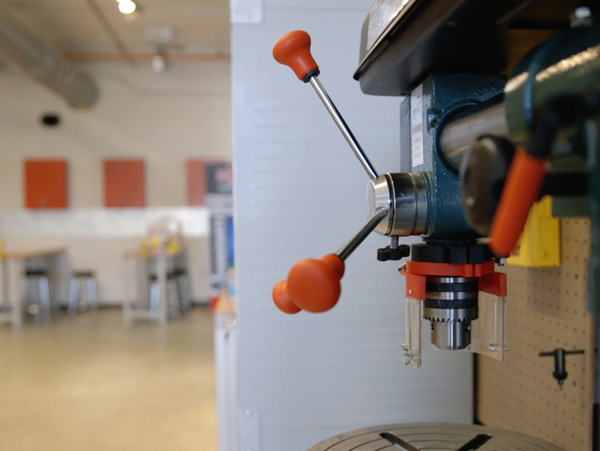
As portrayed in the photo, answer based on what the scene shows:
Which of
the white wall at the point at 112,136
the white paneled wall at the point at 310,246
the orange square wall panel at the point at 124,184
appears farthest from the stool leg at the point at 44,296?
the white paneled wall at the point at 310,246

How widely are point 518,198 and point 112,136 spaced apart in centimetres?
725

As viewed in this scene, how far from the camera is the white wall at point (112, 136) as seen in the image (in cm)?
688

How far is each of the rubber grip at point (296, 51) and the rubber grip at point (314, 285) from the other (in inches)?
12.4

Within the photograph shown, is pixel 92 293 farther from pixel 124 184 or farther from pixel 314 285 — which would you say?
pixel 314 285

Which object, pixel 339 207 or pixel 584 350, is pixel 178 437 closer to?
pixel 339 207

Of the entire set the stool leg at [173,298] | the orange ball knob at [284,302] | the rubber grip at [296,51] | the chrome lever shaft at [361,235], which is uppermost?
the rubber grip at [296,51]

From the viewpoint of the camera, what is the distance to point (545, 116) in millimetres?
327

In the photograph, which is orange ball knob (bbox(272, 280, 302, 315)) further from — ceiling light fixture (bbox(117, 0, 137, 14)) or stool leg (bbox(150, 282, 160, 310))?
stool leg (bbox(150, 282, 160, 310))

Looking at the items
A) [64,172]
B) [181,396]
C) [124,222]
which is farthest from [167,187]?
[181,396]

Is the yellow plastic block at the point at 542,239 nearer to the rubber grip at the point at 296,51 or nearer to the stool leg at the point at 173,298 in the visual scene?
the rubber grip at the point at 296,51

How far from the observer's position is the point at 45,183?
6.84 meters

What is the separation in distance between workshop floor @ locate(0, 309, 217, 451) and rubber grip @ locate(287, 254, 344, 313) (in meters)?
2.73

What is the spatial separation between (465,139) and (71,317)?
684 cm

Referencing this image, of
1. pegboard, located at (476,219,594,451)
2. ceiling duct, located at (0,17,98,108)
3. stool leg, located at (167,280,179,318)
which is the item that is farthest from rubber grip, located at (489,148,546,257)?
stool leg, located at (167,280,179,318)
